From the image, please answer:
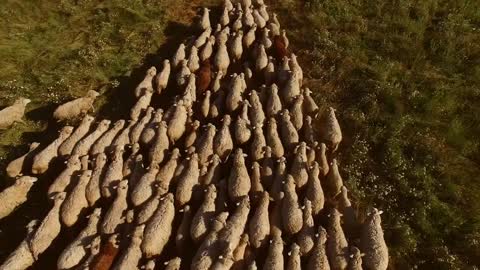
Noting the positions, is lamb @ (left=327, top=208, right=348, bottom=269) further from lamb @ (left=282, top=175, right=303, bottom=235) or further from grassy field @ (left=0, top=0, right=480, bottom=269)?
grassy field @ (left=0, top=0, right=480, bottom=269)

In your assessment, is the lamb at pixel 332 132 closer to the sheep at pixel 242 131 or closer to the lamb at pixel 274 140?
the lamb at pixel 274 140

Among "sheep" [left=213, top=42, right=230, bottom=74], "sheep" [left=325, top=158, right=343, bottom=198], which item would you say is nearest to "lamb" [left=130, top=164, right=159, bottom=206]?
"sheep" [left=325, top=158, right=343, bottom=198]

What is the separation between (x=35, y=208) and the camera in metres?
13.0

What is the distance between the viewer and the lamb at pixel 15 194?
12.7 m

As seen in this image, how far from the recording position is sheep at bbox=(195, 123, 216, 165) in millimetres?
13219

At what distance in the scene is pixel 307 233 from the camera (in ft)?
36.7

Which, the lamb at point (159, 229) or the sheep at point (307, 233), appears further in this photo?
the sheep at point (307, 233)

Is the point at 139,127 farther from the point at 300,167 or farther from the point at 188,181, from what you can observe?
the point at 300,167

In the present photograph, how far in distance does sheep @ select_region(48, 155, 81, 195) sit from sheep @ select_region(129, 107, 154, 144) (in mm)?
1752

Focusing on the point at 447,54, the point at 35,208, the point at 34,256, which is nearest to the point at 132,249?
the point at 34,256

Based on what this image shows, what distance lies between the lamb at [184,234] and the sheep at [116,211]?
1.58 meters

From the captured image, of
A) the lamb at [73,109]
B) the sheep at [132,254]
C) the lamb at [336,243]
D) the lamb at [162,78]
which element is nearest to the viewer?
the sheep at [132,254]

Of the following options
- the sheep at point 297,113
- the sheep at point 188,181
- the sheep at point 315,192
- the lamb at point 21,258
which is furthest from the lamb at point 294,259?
Result: the lamb at point 21,258

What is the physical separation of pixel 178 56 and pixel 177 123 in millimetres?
3935
